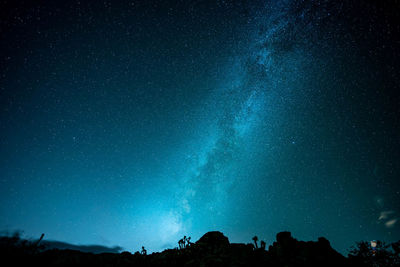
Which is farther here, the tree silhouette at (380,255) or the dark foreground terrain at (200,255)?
the tree silhouette at (380,255)

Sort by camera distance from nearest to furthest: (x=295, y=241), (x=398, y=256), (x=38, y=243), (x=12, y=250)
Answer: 1. (x=12, y=250)
2. (x=38, y=243)
3. (x=295, y=241)
4. (x=398, y=256)

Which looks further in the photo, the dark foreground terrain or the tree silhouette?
the tree silhouette

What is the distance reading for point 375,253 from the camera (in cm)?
2292

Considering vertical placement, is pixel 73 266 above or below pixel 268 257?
below

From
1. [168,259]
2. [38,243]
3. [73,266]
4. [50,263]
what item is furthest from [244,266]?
[38,243]

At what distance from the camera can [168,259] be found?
13141 millimetres

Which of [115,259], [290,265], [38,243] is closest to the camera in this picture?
[38,243]

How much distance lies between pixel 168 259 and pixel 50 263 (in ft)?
26.0

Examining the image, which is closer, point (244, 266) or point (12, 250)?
point (12, 250)

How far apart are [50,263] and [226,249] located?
12.9m

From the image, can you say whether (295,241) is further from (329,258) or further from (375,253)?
(375,253)

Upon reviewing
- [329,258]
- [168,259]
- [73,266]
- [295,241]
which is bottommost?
[73,266]

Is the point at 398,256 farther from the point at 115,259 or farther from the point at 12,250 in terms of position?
the point at 12,250

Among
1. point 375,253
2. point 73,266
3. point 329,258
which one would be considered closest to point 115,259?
point 73,266
